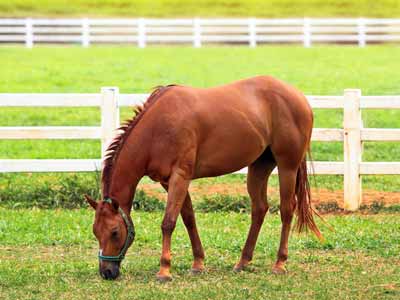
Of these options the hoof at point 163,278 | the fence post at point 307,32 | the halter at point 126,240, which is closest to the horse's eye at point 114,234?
the halter at point 126,240

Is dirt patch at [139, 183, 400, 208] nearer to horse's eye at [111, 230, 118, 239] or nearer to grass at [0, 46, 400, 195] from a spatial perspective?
grass at [0, 46, 400, 195]

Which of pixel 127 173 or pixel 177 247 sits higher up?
pixel 127 173

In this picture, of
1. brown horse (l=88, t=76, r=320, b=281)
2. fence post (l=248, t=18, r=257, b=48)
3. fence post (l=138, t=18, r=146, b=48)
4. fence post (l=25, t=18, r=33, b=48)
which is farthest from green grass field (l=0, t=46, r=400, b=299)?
fence post (l=25, t=18, r=33, b=48)

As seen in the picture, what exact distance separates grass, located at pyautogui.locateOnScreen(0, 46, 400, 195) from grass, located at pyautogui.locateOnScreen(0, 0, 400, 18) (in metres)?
13.2

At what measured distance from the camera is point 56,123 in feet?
63.2

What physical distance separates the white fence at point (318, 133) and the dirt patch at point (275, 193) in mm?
435

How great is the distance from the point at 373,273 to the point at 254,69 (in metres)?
18.1

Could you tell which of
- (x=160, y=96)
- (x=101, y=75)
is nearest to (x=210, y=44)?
(x=101, y=75)

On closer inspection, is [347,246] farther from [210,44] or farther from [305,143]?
[210,44]

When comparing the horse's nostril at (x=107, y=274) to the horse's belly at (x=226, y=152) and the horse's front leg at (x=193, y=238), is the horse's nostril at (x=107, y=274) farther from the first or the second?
the horse's belly at (x=226, y=152)

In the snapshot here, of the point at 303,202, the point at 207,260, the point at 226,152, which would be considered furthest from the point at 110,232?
the point at 303,202

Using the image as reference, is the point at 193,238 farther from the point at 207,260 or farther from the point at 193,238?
the point at 207,260

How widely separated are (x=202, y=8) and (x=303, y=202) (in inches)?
1568

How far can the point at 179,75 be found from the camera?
82.5 feet
